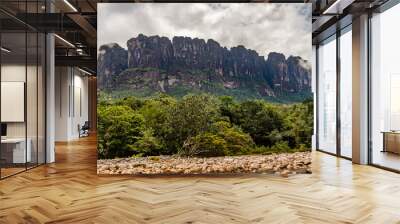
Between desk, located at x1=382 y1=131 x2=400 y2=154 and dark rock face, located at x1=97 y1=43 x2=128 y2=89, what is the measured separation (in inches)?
195

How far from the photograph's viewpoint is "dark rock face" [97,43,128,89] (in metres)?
6.42

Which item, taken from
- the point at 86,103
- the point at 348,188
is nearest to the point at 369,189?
the point at 348,188

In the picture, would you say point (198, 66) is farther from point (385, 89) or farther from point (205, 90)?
point (385, 89)

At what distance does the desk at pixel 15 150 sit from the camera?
6.34m

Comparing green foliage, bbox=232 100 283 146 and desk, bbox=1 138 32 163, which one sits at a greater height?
green foliage, bbox=232 100 283 146

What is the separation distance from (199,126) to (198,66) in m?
1.01

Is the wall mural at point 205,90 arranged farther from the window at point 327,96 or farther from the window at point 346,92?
the window at point 327,96

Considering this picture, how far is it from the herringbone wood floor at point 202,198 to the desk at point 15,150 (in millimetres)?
315

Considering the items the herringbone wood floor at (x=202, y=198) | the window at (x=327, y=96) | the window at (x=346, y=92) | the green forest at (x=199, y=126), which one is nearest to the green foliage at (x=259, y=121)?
the green forest at (x=199, y=126)

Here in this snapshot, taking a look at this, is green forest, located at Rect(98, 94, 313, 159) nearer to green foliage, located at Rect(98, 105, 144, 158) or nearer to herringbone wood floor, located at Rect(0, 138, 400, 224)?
green foliage, located at Rect(98, 105, 144, 158)

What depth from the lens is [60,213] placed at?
4.20 metres

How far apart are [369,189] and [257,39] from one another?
2.93 m

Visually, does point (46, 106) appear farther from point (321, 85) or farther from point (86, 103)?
point (86, 103)

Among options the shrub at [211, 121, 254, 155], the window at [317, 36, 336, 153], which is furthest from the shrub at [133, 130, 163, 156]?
the window at [317, 36, 336, 153]
